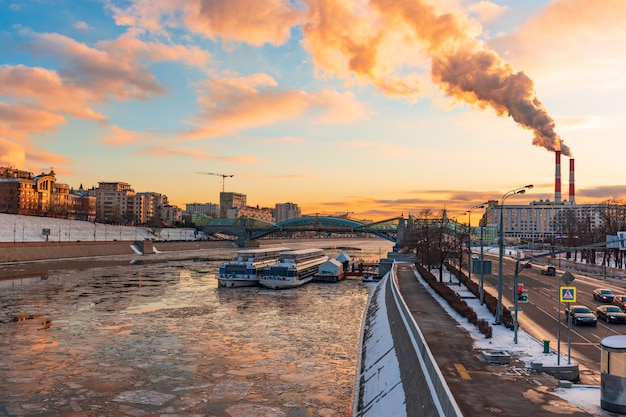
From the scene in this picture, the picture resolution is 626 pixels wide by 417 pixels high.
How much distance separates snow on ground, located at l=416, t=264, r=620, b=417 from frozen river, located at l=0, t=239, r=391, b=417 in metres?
7.62

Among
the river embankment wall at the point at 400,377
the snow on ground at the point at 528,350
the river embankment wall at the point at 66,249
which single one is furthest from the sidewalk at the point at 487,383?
the river embankment wall at the point at 66,249

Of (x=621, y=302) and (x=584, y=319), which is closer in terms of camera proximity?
(x=584, y=319)

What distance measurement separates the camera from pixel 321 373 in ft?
88.7

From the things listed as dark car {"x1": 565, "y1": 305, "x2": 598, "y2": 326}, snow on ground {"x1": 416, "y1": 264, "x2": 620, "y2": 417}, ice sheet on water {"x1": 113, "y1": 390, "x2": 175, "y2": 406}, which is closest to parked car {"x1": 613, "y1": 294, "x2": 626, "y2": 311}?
dark car {"x1": 565, "y1": 305, "x2": 598, "y2": 326}

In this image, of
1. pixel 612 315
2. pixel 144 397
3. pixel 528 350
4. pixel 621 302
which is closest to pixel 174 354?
pixel 144 397

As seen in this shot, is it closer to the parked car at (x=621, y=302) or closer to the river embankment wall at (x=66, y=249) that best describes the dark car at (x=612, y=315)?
the parked car at (x=621, y=302)

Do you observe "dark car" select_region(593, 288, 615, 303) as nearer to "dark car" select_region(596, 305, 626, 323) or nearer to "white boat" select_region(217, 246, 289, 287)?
"dark car" select_region(596, 305, 626, 323)

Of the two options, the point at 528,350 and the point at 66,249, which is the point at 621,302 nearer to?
the point at 528,350

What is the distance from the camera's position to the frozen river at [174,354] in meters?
22.0

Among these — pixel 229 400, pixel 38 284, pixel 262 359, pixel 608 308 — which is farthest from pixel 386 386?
pixel 38 284

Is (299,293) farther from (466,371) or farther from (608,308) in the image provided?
(466,371)

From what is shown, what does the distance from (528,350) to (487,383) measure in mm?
7741

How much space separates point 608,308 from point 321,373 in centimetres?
2303

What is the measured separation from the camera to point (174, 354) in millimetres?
30094
